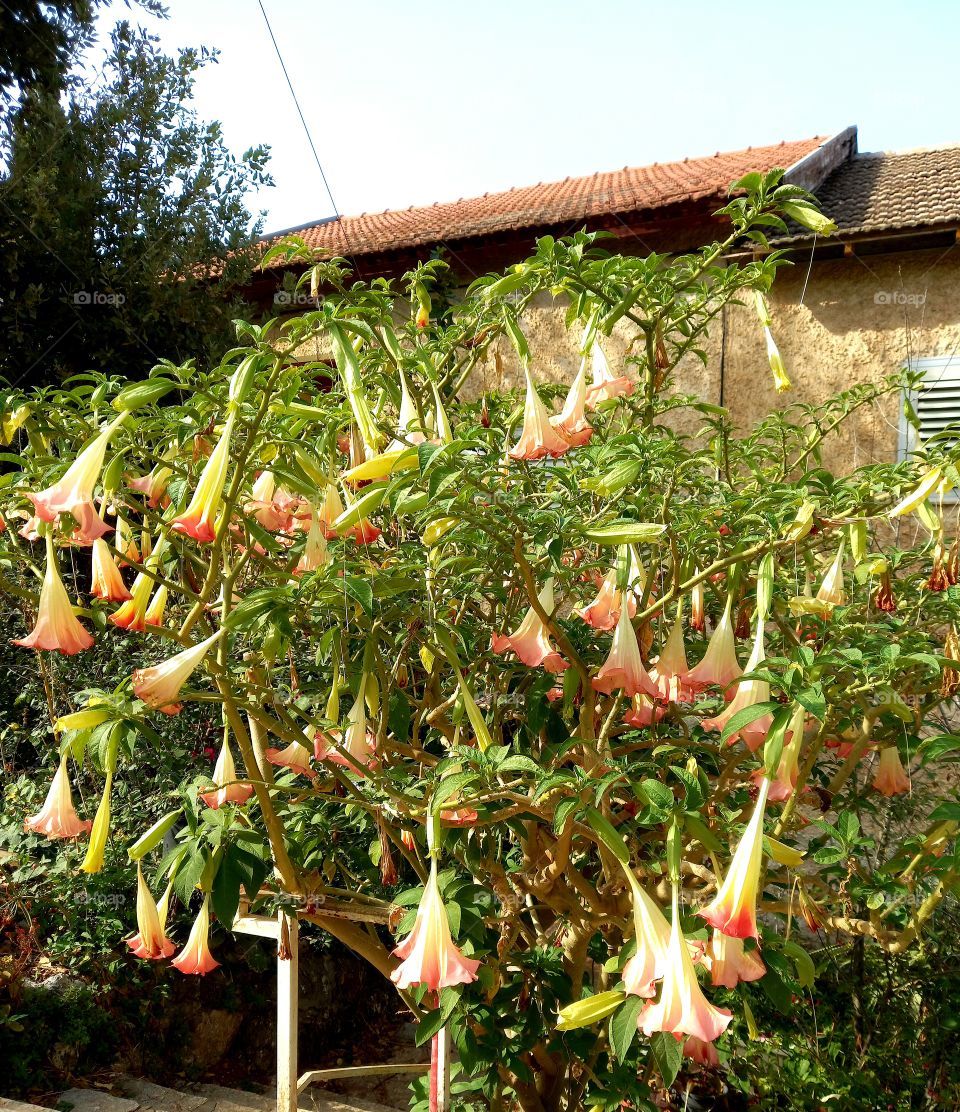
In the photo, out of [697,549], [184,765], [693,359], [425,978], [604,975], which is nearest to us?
[425,978]

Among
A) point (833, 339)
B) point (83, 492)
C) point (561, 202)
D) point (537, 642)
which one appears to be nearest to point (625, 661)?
point (537, 642)

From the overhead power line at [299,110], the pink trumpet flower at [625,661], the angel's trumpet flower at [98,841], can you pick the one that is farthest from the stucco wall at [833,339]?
the angel's trumpet flower at [98,841]

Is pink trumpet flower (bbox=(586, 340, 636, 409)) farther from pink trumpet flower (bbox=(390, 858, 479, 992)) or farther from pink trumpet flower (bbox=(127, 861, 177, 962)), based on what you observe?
pink trumpet flower (bbox=(127, 861, 177, 962))

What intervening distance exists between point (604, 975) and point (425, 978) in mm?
883

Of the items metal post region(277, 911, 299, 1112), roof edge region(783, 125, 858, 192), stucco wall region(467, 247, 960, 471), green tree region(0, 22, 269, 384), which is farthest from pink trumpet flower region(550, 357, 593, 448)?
roof edge region(783, 125, 858, 192)

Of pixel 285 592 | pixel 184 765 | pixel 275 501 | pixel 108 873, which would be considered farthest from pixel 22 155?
pixel 285 592

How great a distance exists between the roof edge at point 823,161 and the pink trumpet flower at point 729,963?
566cm

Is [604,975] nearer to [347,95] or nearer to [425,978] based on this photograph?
[425,978]

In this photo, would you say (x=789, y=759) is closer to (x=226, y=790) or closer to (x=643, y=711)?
(x=643, y=711)

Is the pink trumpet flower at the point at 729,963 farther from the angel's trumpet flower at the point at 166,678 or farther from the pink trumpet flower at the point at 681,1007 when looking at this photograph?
the angel's trumpet flower at the point at 166,678

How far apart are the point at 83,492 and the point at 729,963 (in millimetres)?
1134

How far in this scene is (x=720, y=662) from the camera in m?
1.71

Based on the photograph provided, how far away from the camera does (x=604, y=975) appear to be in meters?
2.11

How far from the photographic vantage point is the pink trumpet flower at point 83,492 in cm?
135
